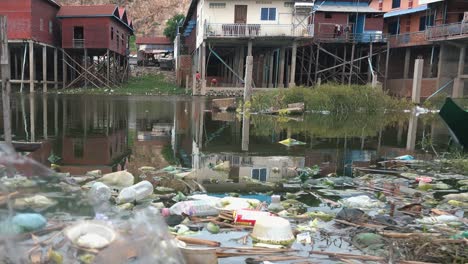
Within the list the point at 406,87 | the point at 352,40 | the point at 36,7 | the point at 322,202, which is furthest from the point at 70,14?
the point at 322,202

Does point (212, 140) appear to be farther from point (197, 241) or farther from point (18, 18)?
point (18, 18)

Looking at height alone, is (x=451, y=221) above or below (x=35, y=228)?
below

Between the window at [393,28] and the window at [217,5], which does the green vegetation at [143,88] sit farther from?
the window at [393,28]

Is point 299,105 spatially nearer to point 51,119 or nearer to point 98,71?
point 51,119

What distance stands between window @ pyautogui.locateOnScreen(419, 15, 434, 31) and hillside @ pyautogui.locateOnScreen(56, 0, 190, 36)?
134 feet

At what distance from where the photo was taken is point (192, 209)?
14.6 ft

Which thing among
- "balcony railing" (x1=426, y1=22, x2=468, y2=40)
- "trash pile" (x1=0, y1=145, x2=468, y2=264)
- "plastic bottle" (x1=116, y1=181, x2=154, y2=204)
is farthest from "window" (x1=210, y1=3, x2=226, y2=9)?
"plastic bottle" (x1=116, y1=181, x2=154, y2=204)

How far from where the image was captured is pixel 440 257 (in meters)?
3.50

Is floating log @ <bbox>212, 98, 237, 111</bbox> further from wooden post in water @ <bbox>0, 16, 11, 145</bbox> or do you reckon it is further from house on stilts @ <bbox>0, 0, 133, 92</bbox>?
house on stilts @ <bbox>0, 0, 133, 92</bbox>

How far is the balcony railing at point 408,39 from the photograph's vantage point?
2744 centimetres

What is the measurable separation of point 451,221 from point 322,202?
1.40m

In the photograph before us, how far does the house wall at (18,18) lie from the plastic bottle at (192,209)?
79.7 feet

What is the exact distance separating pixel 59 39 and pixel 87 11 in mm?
2791

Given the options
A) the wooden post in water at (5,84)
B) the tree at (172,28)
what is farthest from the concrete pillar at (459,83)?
the tree at (172,28)
